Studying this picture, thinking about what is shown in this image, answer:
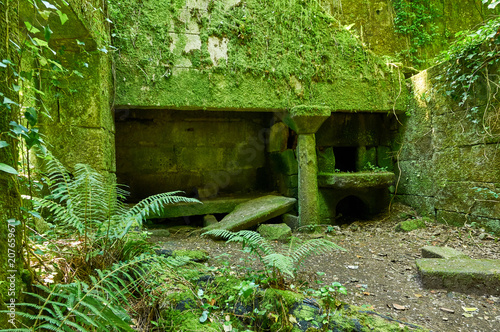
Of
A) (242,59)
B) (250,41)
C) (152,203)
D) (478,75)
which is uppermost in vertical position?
(250,41)

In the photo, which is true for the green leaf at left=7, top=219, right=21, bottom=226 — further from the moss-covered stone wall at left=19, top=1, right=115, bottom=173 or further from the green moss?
the moss-covered stone wall at left=19, top=1, right=115, bottom=173

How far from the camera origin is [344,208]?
582 cm

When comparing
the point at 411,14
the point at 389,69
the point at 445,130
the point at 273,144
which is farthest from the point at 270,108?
the point at 411,14

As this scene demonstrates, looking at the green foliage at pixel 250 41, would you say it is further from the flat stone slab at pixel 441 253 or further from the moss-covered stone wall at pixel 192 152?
the flat stone slab at pixel 441 253

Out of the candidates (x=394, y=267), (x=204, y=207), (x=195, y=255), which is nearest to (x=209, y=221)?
(x=204, y=207)

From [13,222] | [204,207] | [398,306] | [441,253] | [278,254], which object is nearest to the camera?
[13,222]

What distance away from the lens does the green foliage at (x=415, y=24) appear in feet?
20.8

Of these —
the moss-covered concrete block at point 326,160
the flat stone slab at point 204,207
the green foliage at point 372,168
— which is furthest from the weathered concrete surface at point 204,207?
the green foliage at point 372,168

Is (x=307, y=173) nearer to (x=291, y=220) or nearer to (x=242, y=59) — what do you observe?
(x=291, y=220)

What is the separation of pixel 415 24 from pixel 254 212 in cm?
576

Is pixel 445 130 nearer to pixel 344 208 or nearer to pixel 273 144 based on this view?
pixel 344 208

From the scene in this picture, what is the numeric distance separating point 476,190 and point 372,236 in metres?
1.47

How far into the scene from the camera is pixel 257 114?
6.25 meters

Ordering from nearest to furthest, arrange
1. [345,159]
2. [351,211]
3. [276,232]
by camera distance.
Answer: [276,232], [351,211], [345,159]
